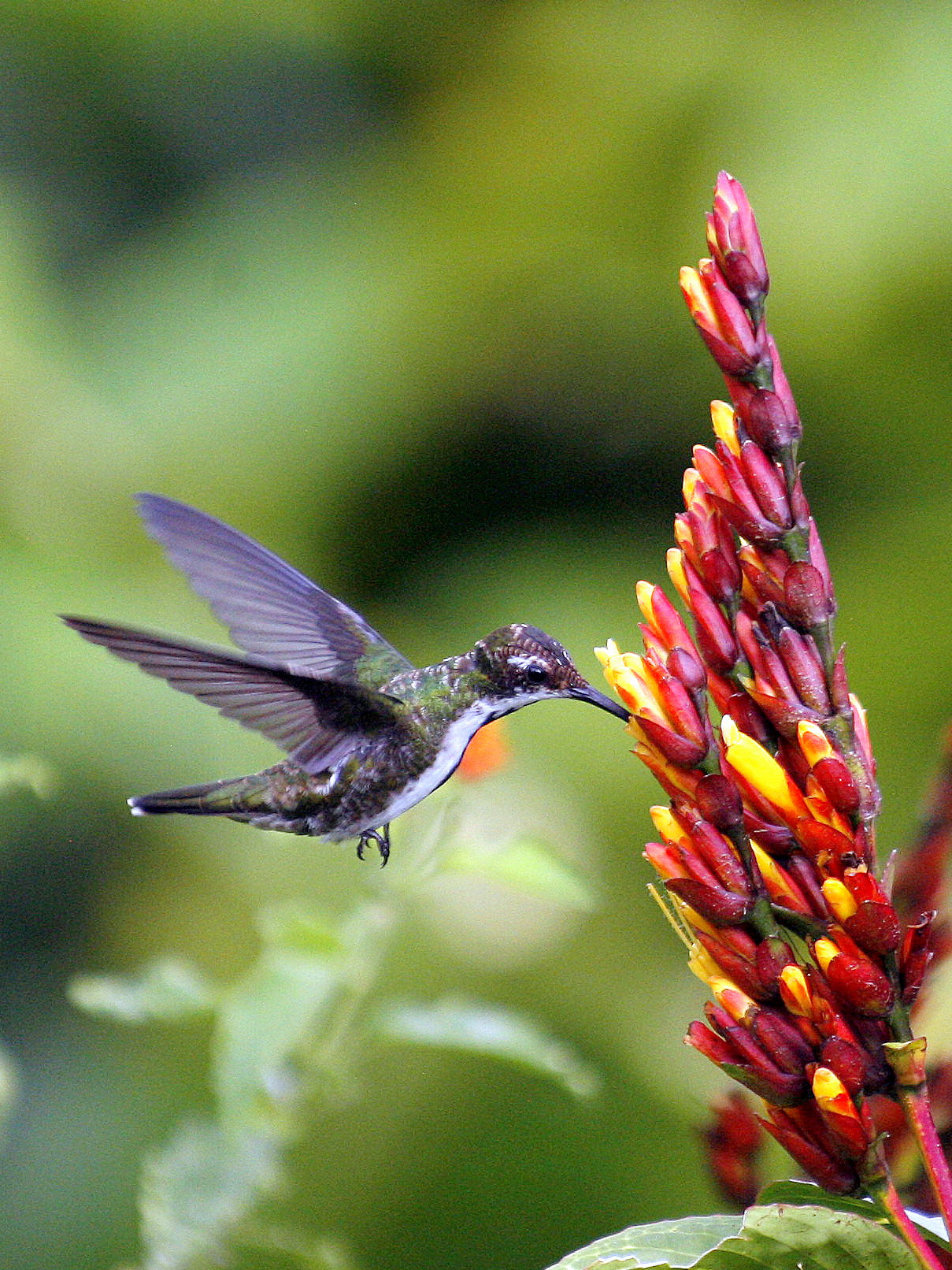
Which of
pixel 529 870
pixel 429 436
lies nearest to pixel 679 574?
pixel 529 870

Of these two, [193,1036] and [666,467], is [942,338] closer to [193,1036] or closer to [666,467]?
[666,467]

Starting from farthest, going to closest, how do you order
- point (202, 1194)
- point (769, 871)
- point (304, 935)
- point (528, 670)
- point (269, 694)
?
1. point (304, 935)
2. point (202, 1194)
3. point (269, 694)
4. point (528, 670)
5. point (769, 871)

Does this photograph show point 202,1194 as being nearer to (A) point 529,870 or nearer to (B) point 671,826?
(A) point 529,870

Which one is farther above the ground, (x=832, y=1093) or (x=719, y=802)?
(x=719, y=802)

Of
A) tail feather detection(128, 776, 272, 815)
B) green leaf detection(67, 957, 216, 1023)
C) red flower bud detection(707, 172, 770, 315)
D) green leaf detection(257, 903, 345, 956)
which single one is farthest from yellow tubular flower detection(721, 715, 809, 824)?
green leaf detection(67, 957, 216, 1023)

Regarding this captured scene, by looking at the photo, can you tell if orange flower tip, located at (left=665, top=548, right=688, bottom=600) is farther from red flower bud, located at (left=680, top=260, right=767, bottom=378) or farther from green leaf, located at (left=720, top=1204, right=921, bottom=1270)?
green leaf, located at (left=720, top=1204, right=921, bottom=1270)

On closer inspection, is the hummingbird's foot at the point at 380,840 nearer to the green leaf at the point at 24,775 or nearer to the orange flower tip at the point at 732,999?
the green leaf at the point at 24,775

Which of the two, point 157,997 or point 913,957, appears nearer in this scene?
point 913,957

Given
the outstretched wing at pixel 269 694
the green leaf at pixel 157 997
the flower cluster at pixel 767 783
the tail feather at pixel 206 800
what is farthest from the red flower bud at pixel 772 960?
the green leaf at pixel 157 997

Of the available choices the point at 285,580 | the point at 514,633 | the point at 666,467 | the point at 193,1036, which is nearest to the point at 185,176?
the point at 666,467
